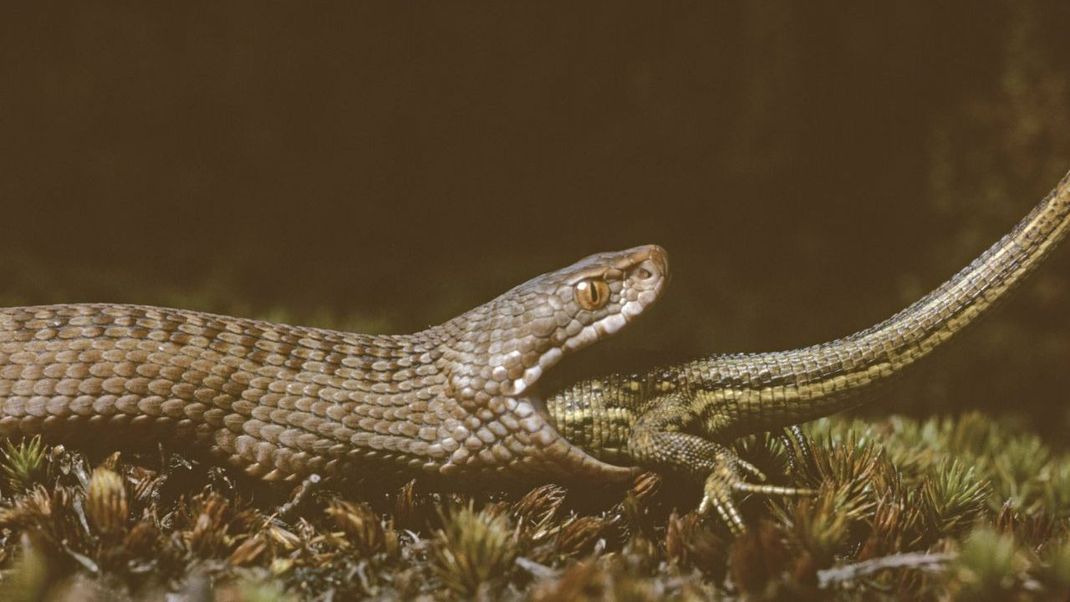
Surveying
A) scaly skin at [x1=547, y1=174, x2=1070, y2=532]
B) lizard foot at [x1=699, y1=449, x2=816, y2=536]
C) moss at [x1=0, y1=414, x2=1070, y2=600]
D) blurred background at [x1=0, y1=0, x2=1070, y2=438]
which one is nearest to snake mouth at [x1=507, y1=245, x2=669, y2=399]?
scaly skin at [x1=547, y1=174, x2=1070, y2=532]

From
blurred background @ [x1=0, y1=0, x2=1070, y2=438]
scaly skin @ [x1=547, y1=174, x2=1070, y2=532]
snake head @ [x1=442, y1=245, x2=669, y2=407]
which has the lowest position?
scaly skin @ [x1=547, y1=174, x2=1070, y2=532]

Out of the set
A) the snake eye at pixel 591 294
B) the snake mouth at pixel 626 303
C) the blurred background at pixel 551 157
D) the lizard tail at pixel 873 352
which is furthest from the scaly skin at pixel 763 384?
the blurred background at pixel 551 157

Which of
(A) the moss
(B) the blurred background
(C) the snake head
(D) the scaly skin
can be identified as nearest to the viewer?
Answer: (A) the moss

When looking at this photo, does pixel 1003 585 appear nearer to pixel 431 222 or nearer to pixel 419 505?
pixel 419 505

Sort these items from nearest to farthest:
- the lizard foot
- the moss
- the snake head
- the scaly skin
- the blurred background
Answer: the moss → the lizard foot → the scaly skin → the snake head → the blurred background

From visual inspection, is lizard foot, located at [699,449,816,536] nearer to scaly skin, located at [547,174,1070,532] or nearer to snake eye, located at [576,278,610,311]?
scaly skin, located at [547,174,1070,532]

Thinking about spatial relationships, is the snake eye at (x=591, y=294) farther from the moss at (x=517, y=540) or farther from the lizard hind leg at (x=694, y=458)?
the moss at (x=517, y=540)

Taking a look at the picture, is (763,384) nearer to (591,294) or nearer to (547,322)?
(591,294)
